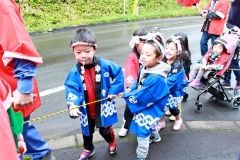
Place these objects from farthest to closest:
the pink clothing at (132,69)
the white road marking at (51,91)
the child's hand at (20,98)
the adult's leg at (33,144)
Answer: the white road marking at (51,91)
the pink clothing at (132,69)
the adult's leg at (33,144)
the child's hand at (20,98)

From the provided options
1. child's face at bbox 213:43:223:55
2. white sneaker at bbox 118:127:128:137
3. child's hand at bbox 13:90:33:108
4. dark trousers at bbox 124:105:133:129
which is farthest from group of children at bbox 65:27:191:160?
child's face at bbox 213:43:223:55

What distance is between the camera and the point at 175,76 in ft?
14.5

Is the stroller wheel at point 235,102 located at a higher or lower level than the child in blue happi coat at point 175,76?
lower

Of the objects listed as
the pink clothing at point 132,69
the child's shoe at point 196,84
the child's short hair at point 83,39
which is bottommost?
the child's shoe at point 196,84

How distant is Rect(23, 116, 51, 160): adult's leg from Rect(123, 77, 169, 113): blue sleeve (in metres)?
0.94

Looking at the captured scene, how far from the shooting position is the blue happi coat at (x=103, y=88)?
3.62 meters

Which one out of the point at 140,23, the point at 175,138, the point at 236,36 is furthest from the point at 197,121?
the point at 140,23

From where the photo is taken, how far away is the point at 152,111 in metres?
3.67

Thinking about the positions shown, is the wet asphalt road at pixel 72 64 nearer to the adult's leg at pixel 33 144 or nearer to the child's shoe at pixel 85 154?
the child's shoe at pixel 85 154

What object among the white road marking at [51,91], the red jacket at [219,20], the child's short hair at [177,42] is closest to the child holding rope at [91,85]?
the child's short hair at [177,42]

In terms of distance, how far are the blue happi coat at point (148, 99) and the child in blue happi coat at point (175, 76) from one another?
0.76m

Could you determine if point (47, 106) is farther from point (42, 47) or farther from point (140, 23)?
point (140, 23)

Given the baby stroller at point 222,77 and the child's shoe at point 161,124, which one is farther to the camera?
the baby stroller at point 222,77

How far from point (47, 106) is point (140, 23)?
31.0ft
